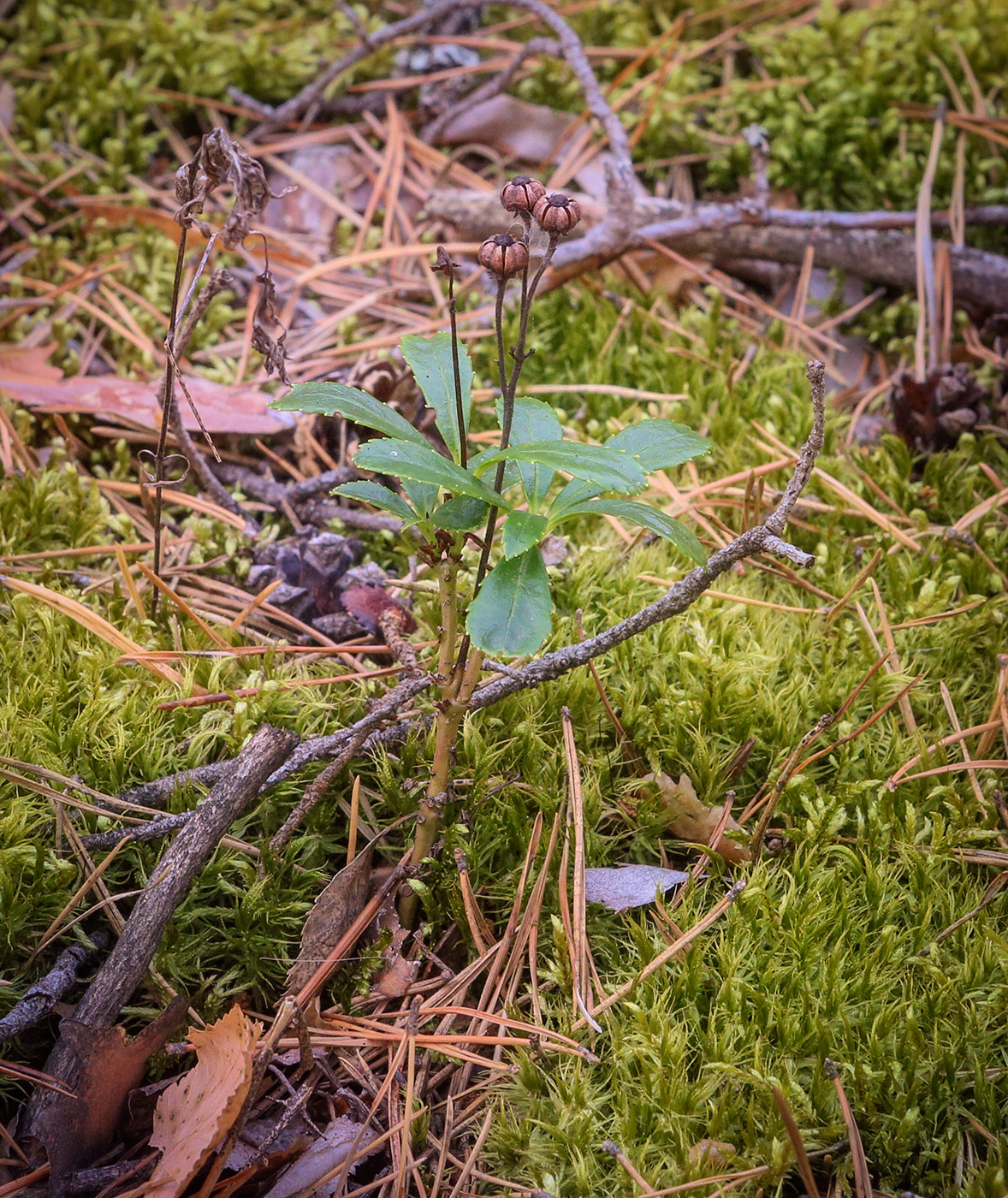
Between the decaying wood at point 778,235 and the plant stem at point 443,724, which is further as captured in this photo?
the decaying wood at point 778,235

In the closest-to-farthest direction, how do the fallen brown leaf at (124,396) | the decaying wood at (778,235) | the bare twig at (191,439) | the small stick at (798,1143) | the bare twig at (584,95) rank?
the small stick at (798,1143), the bare twig at (191,439), the fallen brown leaf at (124,396), the bare twig at (584,95), the decaying wood at (778,235)

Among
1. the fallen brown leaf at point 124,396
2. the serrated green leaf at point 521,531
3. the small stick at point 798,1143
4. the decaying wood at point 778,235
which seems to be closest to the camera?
the small stick at point 798,1143

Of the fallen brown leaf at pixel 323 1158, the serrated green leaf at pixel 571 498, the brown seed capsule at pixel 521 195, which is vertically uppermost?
the brown seed capsule at pixel 521 195

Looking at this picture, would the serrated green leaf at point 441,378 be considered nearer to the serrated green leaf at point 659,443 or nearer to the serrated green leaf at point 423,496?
the serrated green leaf at point 423,496

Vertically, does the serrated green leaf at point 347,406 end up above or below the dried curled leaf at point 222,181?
below

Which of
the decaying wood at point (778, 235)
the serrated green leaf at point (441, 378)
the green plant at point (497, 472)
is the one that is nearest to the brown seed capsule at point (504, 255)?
the green plant at point (497, 472)

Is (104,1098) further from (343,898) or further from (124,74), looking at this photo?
(124,74)

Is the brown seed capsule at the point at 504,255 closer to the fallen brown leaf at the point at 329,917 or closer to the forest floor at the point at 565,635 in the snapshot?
the forest floor at the point at 565,635
